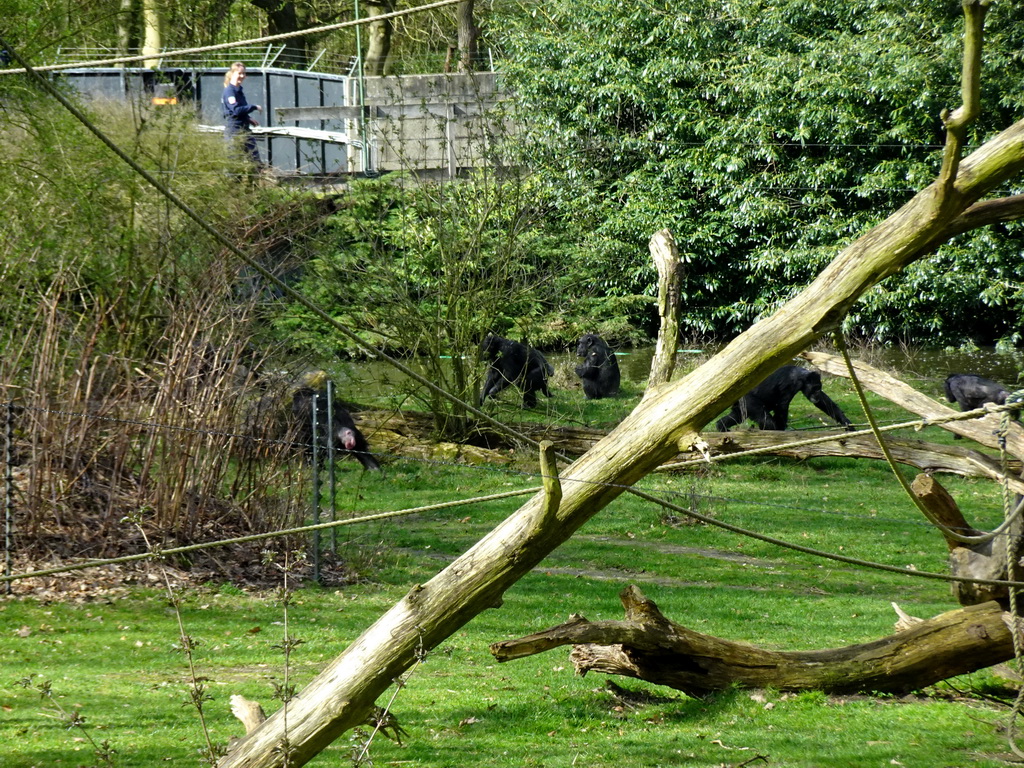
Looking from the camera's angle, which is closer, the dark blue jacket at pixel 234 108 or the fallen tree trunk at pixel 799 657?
the fallen tree trunk at pixel 799 657

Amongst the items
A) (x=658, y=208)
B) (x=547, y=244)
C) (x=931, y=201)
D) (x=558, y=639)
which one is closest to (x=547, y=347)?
(x=658, y=208)

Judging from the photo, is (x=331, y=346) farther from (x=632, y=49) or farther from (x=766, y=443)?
(x=632, y=49)

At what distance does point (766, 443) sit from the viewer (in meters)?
17.0

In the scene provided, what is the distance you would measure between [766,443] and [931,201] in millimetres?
13071

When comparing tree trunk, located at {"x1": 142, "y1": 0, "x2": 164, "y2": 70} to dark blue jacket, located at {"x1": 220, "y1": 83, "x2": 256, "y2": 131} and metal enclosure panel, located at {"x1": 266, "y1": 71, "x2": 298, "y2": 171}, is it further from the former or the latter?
dark blue jacket, located at {"x1": 220, "y1": 83, "x2": 256, "y2": 131}

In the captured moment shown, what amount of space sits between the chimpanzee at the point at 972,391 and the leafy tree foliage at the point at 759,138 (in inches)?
429

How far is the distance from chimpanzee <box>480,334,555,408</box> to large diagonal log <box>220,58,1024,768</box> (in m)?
13.6

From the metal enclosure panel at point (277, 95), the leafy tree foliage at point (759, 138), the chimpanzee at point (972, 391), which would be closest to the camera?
the chimpanzee at point (972, 391)

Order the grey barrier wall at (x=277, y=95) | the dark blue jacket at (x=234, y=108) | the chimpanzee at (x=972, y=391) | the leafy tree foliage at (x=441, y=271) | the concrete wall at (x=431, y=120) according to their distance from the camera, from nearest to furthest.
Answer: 1. the chimpanzee at (x=972, y=391)
2. the leafy tree foliage at (x=441, y=271)
3. the concrete wall at (x=431, y=120)
4. the dark blue jacket at (x=234, y=108)
5. the grey barrier wall at (x=277, y=95)

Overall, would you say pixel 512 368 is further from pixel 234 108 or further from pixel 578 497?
pixel 578 497

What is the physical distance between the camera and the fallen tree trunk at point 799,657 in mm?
7453

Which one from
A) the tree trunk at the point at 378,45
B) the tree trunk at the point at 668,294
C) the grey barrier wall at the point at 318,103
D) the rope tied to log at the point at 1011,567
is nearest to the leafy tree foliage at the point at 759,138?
the grey barrier wall at the point at 318,103

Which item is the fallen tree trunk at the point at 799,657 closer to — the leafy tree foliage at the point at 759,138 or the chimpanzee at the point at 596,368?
the chimpanzee at the point at 596,368

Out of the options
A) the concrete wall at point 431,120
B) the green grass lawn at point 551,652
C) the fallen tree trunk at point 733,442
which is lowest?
the green grass lawn at point 551,652
